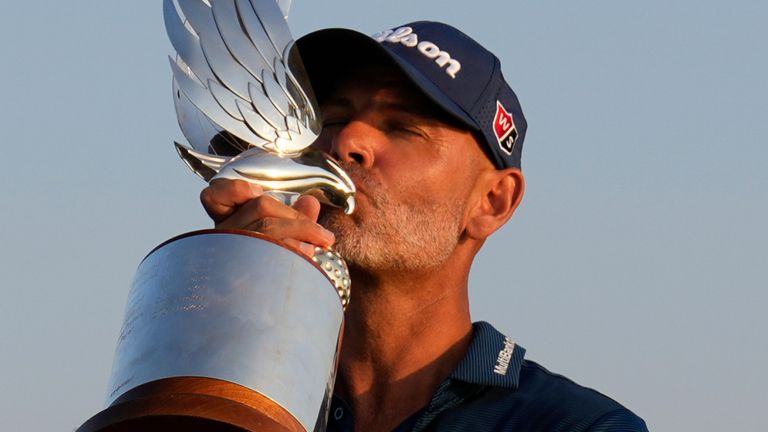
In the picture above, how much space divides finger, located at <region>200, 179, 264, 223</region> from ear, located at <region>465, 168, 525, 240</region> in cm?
124

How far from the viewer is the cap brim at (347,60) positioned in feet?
13.0

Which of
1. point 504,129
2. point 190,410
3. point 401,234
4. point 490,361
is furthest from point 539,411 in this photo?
point 190,410

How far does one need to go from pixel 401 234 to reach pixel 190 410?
1.42 metres

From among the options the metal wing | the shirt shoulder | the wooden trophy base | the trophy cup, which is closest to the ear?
the shirt shoulder

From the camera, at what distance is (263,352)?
8.91 feet

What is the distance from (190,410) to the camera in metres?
2.56

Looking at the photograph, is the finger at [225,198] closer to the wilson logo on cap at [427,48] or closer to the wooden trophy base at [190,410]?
the wooden trophy base at [190,410]

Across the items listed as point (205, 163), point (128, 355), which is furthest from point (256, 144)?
point (128, 355)

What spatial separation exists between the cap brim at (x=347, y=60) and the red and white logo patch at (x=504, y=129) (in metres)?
0.14

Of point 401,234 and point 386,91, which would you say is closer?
point 401,234

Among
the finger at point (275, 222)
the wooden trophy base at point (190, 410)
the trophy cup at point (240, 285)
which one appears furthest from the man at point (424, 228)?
the wooden trophy base at point (190, 410)

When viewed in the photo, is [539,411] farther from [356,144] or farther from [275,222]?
[275,222]

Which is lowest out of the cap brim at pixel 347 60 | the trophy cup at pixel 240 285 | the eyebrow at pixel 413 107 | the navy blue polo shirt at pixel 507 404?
the navy blue polo shirt at pixel 507 404

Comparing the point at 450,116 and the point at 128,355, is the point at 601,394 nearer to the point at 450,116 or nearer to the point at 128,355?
the point at 450,116
